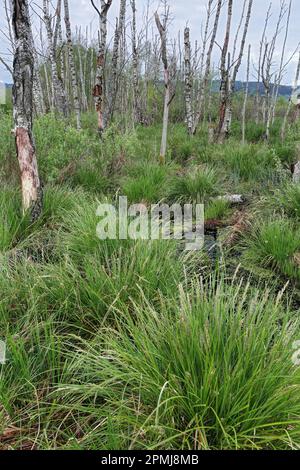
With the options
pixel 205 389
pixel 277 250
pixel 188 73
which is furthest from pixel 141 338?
pixel 188 73

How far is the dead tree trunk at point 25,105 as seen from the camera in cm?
351

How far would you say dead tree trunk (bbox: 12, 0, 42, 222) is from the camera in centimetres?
351

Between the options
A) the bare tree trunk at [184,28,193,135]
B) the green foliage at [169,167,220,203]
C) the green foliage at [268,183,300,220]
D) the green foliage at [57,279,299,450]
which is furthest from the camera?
the bare tree trunk at [184,28,193,135]

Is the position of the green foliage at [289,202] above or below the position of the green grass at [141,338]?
above

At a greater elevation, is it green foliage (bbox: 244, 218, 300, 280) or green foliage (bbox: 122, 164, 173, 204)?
green foliage (bbox: 122, 164, 173, 204)

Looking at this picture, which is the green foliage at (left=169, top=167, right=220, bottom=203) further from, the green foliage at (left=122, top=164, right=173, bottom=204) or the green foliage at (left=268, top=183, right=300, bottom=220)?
the green foliage at (left=268, top=183, right=300, bottom=220)

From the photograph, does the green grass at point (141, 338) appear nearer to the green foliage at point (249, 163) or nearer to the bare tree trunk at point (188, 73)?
the green foliage at point (249, 163)

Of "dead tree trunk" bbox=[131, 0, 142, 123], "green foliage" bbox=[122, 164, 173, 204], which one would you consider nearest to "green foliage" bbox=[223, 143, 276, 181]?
"green foliage" bbox=[122, 164, 173, 204]

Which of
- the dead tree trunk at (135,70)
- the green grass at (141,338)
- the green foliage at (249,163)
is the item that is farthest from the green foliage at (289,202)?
the dead tree trunk at (135,70)

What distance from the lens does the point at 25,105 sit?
3.71m

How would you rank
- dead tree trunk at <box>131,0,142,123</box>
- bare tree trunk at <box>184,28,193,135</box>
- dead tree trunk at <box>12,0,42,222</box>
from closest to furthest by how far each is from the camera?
dead tree trunk at <box>12,0,42,222</box>
bare tree trunk at <box>184,28,193,135</box>
dead tree trunk at <box>131,0,142,123</box>

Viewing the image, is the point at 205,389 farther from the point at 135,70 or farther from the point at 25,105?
the point at 135,70

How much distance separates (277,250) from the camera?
12.3 ft
